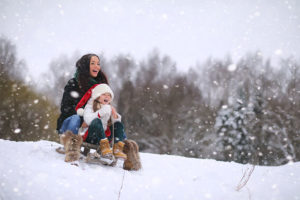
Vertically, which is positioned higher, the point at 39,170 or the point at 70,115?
the point at 70,115

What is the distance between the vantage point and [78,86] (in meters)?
3.31

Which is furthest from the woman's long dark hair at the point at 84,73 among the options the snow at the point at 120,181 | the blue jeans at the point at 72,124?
the snow at the point at 120,181

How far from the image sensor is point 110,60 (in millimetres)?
19516

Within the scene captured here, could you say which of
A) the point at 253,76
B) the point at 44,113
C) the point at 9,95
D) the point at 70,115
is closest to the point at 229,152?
the point at 253,76

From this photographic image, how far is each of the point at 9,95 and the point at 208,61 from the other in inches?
711

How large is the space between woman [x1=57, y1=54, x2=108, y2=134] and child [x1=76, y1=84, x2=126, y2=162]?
142mm

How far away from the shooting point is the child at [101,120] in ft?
9.43

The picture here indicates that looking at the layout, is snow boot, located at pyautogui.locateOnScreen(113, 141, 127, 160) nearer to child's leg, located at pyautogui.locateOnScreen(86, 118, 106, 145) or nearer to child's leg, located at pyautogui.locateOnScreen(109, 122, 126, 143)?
child's leg, located at pyautogui.locateOnScreen(109, 122, 126, 143)

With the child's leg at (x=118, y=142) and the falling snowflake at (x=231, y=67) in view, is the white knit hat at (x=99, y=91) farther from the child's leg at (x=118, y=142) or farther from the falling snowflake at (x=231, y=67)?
the falling snowflake at (x=231, y=67)

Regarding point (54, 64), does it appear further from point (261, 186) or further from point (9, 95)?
point (261, 186)

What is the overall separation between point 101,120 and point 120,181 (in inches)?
35.5

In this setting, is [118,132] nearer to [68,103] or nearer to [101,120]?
[101,120]

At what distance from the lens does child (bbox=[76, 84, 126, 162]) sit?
2873 mm

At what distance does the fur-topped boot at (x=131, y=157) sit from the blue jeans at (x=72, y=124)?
756mm
